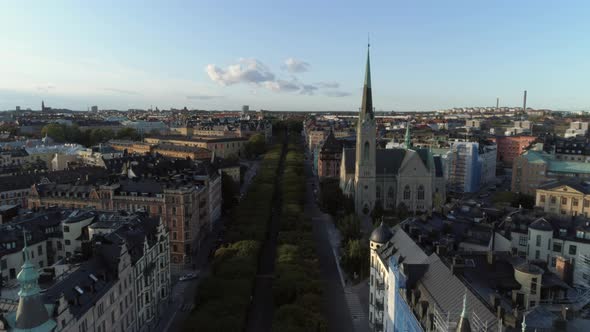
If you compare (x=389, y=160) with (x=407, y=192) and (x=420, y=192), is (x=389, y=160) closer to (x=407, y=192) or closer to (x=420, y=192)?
(x=407, y=192)

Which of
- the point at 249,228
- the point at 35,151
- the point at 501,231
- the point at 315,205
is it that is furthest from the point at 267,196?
the point at 35,151

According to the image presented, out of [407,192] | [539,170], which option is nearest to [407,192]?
[407,192]

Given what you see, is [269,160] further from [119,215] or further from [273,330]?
[273,330]

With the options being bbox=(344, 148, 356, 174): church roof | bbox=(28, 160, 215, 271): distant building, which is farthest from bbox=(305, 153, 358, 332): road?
bbox=(28, 160, 215, 271): distant building

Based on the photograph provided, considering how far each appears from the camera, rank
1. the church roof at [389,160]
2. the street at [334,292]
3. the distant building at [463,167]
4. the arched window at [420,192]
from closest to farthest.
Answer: the street at [334,292] → the arched window at [420,192] → the church roof at [389,160] → the distant building at [463,167]

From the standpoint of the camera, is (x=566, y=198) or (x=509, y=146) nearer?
(x=566, y=198)

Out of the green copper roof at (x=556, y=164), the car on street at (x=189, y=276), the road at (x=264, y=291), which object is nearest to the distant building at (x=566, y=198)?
the green copper roof at (x=556, y=164)

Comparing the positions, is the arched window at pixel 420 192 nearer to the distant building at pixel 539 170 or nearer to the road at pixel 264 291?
the distant building at pixel 539 170

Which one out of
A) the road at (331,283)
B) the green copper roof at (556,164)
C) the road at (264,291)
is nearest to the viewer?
the road at (264,291)
